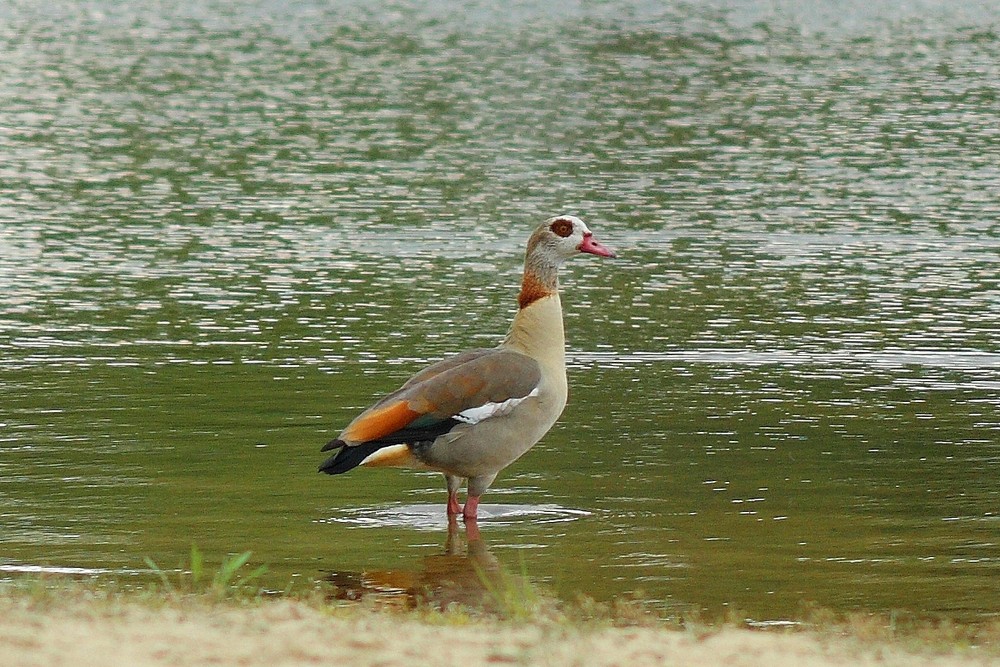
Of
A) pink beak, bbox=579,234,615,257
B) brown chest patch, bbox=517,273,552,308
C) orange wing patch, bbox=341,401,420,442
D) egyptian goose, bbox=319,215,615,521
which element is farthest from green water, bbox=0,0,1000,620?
pink beak, bbox=579,234,615,257

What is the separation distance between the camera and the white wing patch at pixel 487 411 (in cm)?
1153

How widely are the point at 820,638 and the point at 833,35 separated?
2120 inches

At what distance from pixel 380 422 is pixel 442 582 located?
1.13 metres

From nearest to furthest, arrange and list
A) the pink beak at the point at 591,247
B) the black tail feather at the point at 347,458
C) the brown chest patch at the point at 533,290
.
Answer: the black tail feather at the point at 347,458
the brown chest patch at the point at 533,290
the pink beak at the point at 591,247

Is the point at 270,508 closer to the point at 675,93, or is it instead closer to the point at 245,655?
the point at 245,655

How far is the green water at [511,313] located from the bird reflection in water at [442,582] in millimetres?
52

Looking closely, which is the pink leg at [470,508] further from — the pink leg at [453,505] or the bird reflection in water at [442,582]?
the bird reflection in water at [442,582]

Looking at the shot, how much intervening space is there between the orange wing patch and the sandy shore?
8.89ft

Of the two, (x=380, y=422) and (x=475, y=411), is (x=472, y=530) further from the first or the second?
(x=380, y=422)

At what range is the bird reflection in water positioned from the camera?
10.2 m

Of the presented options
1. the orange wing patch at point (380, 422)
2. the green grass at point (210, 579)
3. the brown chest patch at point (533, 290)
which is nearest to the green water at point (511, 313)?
the green grass at point (210, 579)

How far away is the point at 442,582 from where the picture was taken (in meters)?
10.6

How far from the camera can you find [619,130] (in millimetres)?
37438

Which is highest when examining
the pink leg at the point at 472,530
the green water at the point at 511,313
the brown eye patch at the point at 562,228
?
the brown eye patch at the point at 562,228
